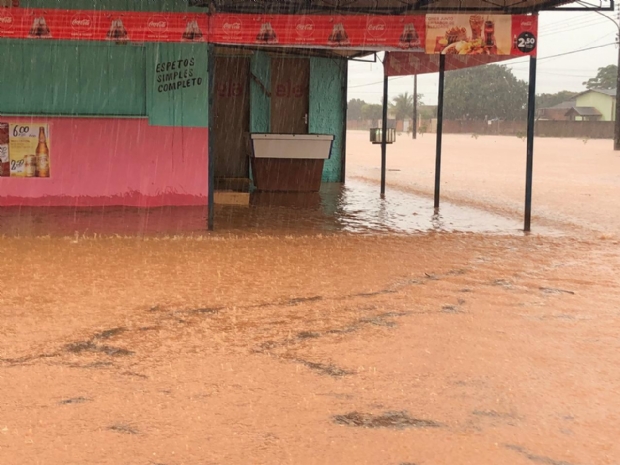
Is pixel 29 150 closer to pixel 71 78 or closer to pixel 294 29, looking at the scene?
pixel 71 78

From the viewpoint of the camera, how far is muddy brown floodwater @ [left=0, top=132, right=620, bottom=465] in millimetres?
3775

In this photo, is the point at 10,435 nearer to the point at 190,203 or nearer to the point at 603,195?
the point at 190,203

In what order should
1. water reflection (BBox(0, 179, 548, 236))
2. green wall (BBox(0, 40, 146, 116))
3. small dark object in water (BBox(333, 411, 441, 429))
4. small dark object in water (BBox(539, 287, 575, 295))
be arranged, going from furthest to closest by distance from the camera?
green wall (BBox(0, 40, 146, 116))
water reflection (BBox(0, 179, 548, 236))
small dark object in water (BBox(539, 287, 575, 295))
small dark object in water (BBox(333, 411, 441, 429))

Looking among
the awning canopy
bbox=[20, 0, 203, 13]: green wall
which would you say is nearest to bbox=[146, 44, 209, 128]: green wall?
bbox=[20, 0, 203, 13]: green wall

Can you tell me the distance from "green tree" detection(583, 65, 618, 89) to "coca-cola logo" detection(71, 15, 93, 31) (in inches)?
3691

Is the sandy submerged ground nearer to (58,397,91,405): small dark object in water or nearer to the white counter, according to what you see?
the white counter

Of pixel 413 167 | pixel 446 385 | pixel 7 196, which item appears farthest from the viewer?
pixel 413 167

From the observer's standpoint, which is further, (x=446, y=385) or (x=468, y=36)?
(x=468, y=36)

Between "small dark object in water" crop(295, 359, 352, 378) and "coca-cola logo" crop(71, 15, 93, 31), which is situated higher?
"coca-cola logo" crop(71, 15, 93, 31)

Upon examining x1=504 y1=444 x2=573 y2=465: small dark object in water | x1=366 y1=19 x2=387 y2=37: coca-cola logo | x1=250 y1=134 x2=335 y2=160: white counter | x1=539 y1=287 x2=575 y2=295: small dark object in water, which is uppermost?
x1=366 y1=19 x2=387 y2=37: coca-cola logo

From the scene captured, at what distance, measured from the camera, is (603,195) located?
16.3 metres

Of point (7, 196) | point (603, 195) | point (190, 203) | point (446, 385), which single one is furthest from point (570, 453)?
point (603, 195)

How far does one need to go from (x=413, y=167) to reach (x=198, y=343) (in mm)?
21065

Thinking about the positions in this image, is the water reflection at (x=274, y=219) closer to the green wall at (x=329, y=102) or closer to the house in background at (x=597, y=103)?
the green wall at (x=329, y=102)
